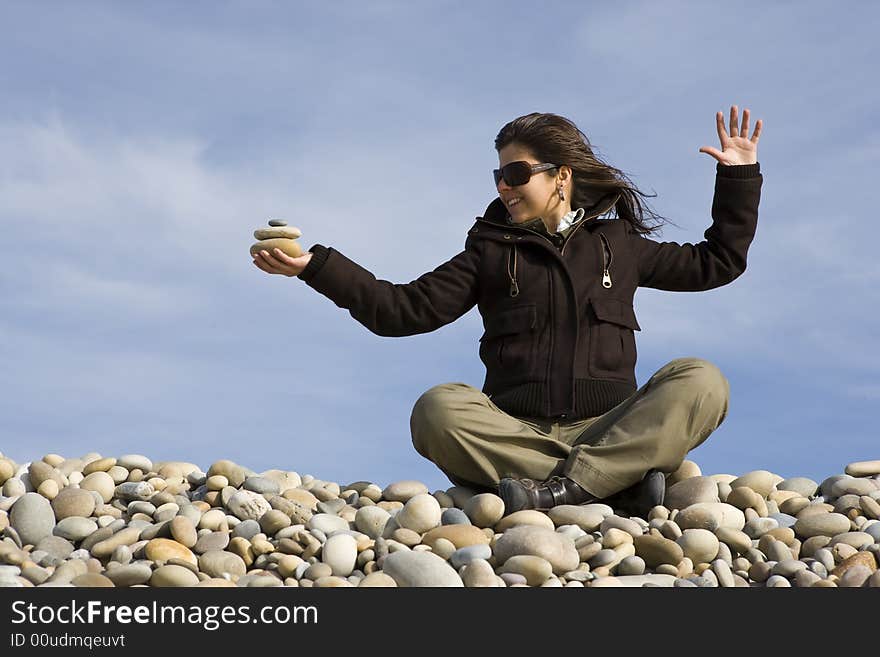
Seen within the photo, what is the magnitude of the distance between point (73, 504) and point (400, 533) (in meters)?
1.45

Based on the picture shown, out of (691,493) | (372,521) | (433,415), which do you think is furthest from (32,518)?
(691,493)

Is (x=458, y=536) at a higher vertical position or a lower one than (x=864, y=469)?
lower

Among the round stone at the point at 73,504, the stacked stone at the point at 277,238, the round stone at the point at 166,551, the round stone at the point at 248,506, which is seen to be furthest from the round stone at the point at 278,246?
the round stone at the point at 166,551

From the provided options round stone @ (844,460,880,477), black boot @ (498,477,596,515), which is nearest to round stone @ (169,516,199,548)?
black boot @ (498,477,596,515)

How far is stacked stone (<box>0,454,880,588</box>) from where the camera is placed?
3963 millimetres

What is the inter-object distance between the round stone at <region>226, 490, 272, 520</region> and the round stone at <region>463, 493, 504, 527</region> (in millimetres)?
835

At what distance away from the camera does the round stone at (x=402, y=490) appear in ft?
17.0

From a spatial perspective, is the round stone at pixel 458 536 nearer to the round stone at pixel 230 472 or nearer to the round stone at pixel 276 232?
the round stone at pixel 230 472

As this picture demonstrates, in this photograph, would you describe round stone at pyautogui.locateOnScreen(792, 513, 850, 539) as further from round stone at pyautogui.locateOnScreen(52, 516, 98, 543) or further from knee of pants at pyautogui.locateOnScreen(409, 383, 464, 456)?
round stone at pyautogui.locateOnScreen(52, 516, 98, 543)

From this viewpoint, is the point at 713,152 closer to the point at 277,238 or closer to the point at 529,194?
the point at 529,194

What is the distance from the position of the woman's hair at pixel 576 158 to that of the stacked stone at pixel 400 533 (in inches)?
50.7

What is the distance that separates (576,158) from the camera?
560cm
